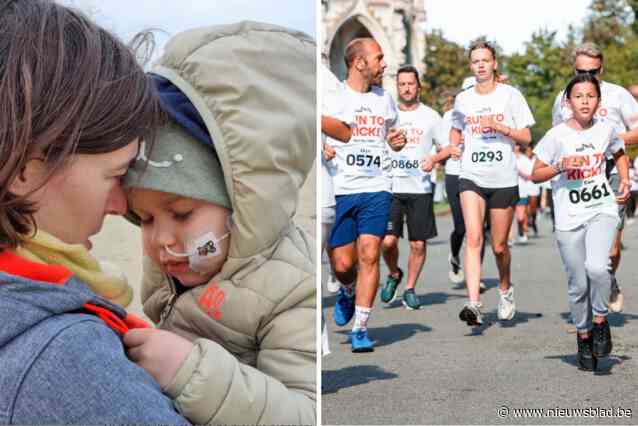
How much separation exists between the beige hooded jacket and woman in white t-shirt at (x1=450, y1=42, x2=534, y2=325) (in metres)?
4.06

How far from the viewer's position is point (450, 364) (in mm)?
5363

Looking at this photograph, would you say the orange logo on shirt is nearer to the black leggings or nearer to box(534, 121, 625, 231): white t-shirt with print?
box(534, 121, 625, 231): white t-shirt with print

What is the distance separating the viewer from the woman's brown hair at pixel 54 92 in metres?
2.29

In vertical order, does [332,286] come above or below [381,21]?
below

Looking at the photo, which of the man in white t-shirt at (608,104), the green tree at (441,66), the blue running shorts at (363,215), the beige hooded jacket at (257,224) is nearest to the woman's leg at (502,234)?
the man in white t-shirt at (608,104)

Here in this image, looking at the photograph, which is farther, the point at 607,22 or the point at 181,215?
the point at 607,22

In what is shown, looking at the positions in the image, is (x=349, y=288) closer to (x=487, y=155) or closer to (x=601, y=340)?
(x=487, y=155)

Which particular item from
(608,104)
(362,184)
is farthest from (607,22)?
(362,184)

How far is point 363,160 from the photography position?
20.5ft

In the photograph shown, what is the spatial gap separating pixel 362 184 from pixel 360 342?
841mm

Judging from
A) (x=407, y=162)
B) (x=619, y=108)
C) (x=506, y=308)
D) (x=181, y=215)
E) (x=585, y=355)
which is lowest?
(x=506, y=308)

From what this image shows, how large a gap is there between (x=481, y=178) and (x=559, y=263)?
441 cm

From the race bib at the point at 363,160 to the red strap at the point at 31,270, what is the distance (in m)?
4.00

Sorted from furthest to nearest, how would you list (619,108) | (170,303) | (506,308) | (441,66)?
(441,66) → (506,308) → (619,108) → (170,303)
